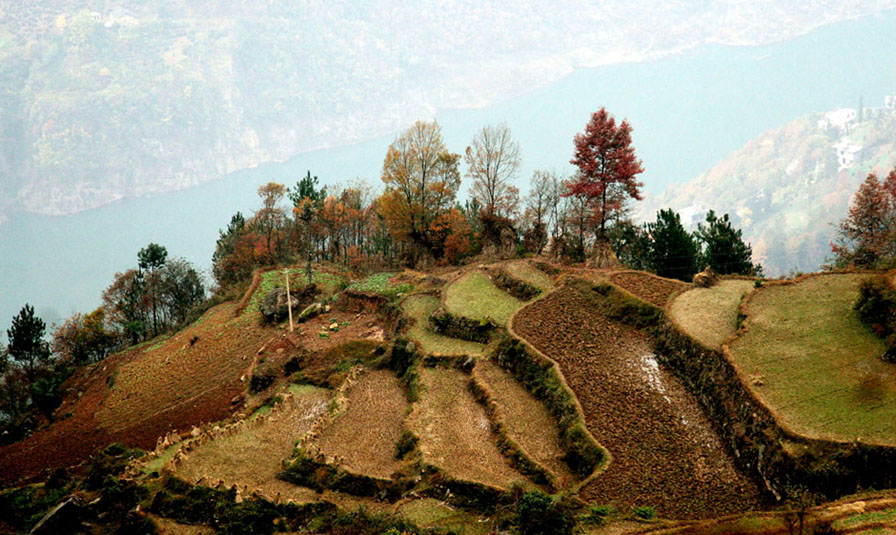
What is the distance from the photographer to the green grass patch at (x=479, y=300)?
99.5 ft

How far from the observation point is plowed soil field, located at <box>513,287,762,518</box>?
16.2 metres

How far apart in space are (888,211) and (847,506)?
34462 millimetres

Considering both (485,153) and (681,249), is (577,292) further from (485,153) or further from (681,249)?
(485,153)

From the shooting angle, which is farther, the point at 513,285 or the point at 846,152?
the point at 846,152

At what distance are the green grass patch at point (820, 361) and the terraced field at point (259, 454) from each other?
1485cm

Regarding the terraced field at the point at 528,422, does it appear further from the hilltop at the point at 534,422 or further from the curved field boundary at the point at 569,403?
the curved field boundary at the point at 569,403

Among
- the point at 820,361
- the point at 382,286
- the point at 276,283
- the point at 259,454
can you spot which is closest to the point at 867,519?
the point at 820,361

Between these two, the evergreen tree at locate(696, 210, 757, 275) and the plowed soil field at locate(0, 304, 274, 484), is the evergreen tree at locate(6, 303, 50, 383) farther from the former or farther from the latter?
the evergreen tree at locate(696, 210, 757, 275)

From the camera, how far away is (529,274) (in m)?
34.5

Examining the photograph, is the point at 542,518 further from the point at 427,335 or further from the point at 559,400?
the point at 427,335

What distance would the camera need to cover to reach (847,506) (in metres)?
12.9

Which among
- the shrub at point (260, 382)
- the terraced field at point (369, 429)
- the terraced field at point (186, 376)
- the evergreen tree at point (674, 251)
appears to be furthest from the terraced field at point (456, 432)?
the evergreen tree at point (674, 251)

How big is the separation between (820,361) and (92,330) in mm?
59644

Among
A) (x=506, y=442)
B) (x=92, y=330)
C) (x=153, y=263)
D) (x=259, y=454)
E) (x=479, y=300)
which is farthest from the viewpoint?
(x=153, y=263)
